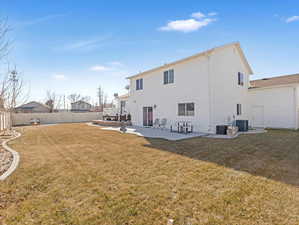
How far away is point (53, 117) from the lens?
989 inches

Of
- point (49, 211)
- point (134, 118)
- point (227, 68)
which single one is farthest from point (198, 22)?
point (49, 211)

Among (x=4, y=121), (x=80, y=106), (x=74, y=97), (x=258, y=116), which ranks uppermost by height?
(x=74, y=97)

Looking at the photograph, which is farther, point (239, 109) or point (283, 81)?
point (283, 81)

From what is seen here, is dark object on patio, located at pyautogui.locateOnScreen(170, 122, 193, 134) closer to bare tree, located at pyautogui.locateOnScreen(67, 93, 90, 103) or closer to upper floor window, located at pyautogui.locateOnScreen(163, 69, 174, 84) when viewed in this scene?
upper floor window, located at pyautogui.locateOnScreen(163, 69, 174, 84)

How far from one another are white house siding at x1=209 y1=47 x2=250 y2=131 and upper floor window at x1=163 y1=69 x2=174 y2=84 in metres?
3.14

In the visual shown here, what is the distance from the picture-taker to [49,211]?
265 centimetres

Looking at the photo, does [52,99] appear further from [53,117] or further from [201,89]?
[201,89]

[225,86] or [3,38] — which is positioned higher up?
[3,38]

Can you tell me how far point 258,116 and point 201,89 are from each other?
799 centimetres

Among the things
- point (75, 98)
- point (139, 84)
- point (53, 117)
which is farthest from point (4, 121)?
point (75, 98)

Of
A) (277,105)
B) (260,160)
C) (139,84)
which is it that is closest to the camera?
(260,160)

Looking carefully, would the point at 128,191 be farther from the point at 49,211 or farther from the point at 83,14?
the point at 83,14

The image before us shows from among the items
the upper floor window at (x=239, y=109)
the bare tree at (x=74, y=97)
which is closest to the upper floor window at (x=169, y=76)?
the upper floor window at (x=239, y=109)

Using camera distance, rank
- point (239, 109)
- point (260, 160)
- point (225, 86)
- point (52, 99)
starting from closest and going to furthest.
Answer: point (260, 160) < point (225, 86) < point (239, 109) < point (52, 99)
